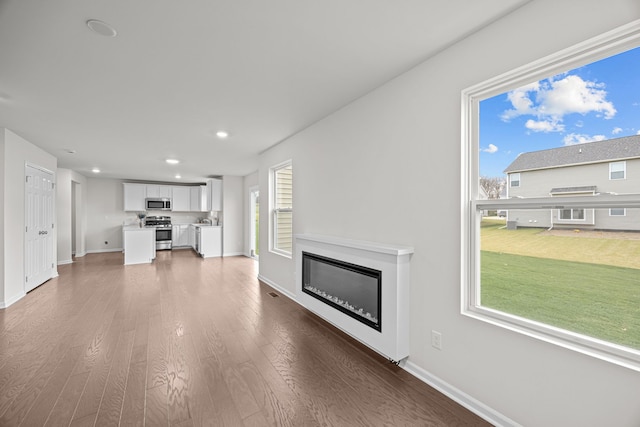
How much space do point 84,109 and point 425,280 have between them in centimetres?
393

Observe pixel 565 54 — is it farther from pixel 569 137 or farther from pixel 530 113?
pixel 569 137

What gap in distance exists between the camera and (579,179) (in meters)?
1.44

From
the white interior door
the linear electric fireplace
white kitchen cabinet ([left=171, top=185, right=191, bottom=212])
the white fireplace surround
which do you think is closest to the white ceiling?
the white interior door

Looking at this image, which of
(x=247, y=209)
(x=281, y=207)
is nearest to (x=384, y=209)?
(x=281, y=207)

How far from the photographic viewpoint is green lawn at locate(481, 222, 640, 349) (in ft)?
4.26

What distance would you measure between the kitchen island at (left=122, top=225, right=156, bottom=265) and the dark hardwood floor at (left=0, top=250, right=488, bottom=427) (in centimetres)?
292

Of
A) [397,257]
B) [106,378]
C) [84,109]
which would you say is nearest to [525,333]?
[397,257]

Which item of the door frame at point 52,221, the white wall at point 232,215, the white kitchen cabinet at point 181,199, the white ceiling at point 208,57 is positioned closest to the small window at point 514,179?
the white ceiling at point 208,57

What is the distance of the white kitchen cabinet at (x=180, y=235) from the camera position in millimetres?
9312

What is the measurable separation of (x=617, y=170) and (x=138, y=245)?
835cm

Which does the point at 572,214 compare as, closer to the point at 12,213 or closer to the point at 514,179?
the point at 514,179

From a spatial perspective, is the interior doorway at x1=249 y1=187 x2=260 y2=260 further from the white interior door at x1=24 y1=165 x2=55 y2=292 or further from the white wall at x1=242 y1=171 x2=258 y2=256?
the white interior door at x1=24 y1=165 x2=55 y2=292

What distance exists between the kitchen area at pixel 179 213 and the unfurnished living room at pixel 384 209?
14.6 feet

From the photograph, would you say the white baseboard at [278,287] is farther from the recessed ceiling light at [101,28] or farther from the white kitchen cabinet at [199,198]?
the white kitchen cabinet at [199,198]
